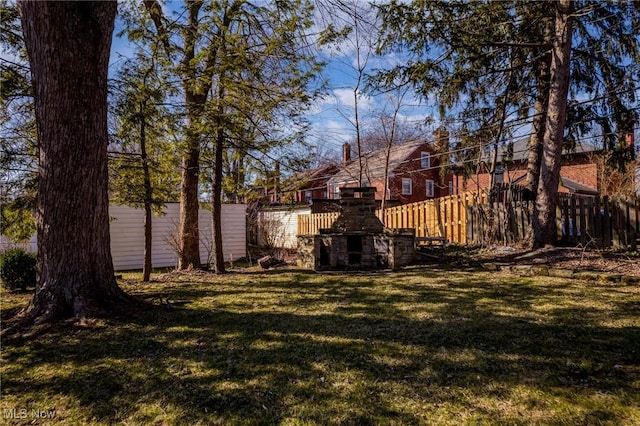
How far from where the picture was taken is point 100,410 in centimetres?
225

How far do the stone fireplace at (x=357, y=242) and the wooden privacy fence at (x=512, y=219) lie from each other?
2627 millimetres

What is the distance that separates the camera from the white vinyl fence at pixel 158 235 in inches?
393

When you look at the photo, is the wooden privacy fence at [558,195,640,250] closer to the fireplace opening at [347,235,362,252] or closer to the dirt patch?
the dirt patch

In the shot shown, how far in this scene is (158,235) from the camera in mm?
10891

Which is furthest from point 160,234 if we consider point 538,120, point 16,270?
point 538,120

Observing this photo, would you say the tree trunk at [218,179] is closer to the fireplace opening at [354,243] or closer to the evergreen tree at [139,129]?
the evergreen tree at [139,129]

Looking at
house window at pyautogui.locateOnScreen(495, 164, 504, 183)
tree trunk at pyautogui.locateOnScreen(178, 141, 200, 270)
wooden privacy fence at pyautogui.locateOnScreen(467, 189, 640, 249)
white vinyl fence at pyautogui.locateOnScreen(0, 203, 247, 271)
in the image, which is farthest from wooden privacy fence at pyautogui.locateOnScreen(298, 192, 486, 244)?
tree trunk at pyautogui.locateOnScreen(178, 141, 200, 270)

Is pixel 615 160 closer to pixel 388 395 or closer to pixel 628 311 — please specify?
pixel 628 311

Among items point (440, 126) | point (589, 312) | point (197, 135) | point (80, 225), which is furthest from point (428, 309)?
point (440, 126)

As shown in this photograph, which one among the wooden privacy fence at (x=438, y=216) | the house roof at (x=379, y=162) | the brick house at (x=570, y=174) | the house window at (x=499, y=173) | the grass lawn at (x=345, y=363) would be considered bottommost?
the grass lawn at (x=345, y=363)

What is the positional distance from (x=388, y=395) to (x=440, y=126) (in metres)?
10.0

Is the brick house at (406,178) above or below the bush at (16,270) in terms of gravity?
above

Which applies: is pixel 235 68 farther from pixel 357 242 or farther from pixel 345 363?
pixel 345 363
